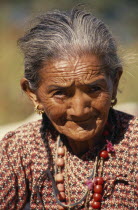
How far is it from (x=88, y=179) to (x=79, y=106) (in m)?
0.64

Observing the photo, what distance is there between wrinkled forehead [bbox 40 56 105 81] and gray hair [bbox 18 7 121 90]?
40mm

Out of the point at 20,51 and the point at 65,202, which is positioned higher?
the point at 20,51

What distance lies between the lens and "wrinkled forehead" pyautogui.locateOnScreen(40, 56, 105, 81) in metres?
2.74

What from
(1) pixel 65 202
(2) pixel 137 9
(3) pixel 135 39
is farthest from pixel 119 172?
(2) pixel 137 9

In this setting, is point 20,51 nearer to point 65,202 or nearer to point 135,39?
point 65,202

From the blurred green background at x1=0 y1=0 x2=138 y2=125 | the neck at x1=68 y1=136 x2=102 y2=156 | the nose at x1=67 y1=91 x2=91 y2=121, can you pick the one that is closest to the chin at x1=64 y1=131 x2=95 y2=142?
the nose at x1=67 y1=91 x2=91 y2=121

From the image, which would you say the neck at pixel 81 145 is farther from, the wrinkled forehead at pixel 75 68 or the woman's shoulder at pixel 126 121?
the wrinkled forehead at pixel 75 68

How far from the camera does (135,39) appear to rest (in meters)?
9.66

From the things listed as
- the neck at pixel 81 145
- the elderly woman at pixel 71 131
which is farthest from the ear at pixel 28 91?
the neck at pixel 81 145

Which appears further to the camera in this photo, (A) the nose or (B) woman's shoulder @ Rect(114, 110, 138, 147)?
(B) woman's shoulder @ Rect(114, 110, 138, 147)

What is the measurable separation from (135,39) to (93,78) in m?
7.11

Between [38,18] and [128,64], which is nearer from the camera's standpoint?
[38,18]

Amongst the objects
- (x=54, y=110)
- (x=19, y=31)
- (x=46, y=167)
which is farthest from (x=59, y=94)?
(x=19, y=31)

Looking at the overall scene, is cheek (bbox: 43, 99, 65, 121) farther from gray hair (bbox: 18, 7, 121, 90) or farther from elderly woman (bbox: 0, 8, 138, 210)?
gray hair (bbox: 18, 7, 121, 90)
